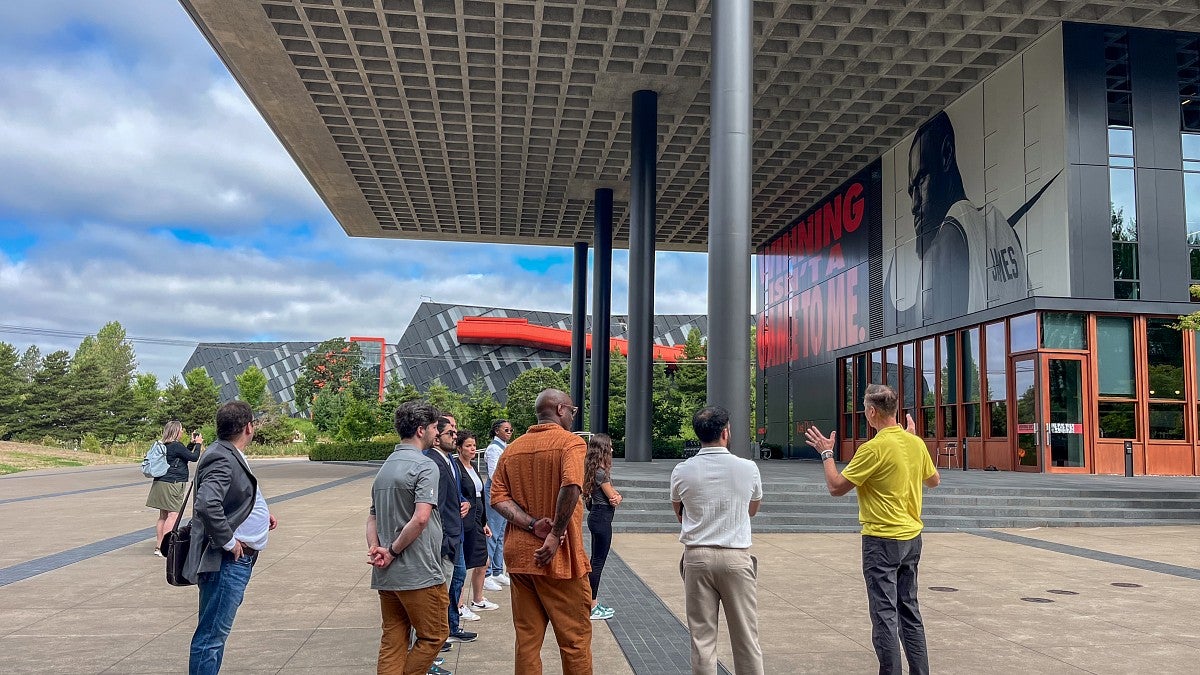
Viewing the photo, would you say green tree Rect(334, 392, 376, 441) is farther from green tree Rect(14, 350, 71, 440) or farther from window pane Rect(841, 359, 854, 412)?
window pane Rect(841, 359, 854, 412)

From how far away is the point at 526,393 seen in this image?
2089 inches

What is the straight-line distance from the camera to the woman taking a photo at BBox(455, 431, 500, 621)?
7.08 meters

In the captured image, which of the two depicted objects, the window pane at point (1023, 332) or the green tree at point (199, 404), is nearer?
the window pane at point (1023, 332)

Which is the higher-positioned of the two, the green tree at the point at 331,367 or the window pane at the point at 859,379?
the green tree at the point at 331,367

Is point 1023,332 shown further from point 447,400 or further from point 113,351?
point 113,351

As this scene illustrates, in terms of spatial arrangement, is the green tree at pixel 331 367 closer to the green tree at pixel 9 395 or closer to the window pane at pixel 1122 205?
the green tree at pixel 9 395

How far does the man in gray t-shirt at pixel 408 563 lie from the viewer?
4.86 m

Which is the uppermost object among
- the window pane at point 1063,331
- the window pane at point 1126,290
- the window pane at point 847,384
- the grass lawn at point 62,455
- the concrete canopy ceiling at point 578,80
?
the concrete canopy ceiling at point 578,80

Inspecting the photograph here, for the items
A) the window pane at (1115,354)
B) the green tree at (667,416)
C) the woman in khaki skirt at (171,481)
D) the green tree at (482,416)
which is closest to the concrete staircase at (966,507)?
the woman in khaki skirt at (171,481)

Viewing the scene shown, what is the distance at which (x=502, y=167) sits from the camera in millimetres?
34625

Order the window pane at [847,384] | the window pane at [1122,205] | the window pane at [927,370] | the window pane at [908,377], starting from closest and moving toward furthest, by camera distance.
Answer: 1. the window pane at [1122,205]
2. the window pane at [927,370]
3. the window pane at [908,377]
4. the window pane at [847,384]

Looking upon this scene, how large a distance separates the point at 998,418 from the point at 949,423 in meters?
2.82

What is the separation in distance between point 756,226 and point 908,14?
19.8m

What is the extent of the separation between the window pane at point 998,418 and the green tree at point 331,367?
58.9 m
